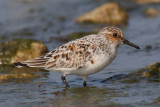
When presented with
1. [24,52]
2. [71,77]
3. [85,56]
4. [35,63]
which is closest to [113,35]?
[85,56]

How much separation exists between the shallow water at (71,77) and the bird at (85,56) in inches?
19.7

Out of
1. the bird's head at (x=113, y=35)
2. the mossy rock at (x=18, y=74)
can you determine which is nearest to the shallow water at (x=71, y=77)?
the mossy rock at (x=18, y=74)

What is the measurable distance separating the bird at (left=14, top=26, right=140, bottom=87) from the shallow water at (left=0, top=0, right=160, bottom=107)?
1.64 ft

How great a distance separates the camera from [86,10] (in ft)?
65.2

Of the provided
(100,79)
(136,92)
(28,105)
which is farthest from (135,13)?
(28,105)

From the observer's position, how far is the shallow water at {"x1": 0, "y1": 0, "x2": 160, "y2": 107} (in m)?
7.96

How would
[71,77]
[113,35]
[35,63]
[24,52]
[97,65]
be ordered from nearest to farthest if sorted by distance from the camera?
[97,65], [113,35], [35,63], [71,77], [24,52]

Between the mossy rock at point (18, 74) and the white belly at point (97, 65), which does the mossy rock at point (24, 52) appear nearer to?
the mossy rock at point (18, 74)

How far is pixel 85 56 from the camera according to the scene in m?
8.88

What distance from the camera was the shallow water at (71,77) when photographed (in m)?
7.96

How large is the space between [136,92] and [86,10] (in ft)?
39.5

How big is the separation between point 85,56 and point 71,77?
1.53 meters

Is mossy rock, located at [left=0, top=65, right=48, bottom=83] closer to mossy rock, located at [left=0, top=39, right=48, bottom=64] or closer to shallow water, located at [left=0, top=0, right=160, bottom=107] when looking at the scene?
shallow water, located at [left=0, top=0, right=160, bottom=107]

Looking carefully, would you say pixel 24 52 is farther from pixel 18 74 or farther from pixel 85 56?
pixel 85 56
